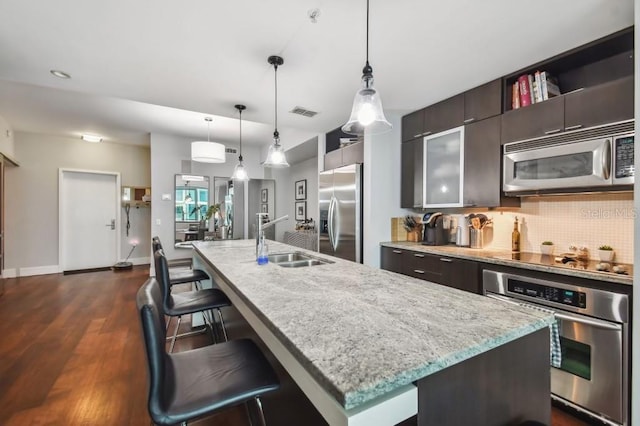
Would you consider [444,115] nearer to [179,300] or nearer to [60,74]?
[179,300]

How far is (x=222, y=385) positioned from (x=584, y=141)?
8.36ft

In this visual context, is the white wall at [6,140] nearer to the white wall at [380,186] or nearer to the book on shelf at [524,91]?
the white wall at [380,186]

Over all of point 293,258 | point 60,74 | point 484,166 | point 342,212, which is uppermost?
point 60,74

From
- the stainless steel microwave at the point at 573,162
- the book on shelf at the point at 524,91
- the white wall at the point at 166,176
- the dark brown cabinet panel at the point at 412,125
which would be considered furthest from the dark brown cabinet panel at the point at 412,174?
the white wall at the point at 166,176

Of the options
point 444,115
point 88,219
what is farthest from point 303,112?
point 88,219

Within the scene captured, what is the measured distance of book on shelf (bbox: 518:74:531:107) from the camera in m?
2.32

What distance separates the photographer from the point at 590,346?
5.69ft

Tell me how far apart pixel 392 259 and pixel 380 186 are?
852mm

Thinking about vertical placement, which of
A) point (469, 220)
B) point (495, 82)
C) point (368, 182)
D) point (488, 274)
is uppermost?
point (495, 82)

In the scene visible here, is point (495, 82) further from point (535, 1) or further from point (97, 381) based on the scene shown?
point (97, 381)

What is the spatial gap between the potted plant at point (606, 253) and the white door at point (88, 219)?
7590mm

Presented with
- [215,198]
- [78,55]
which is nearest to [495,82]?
[78,55]

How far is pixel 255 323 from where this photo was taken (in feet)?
3.93

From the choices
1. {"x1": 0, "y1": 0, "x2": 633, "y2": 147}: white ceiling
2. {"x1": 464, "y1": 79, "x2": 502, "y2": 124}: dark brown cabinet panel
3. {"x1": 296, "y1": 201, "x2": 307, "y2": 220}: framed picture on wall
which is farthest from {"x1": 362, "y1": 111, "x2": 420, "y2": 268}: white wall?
{"x1": 296, "y1": 201, "x2": 307, "y2": 220}: framed picture on wall
